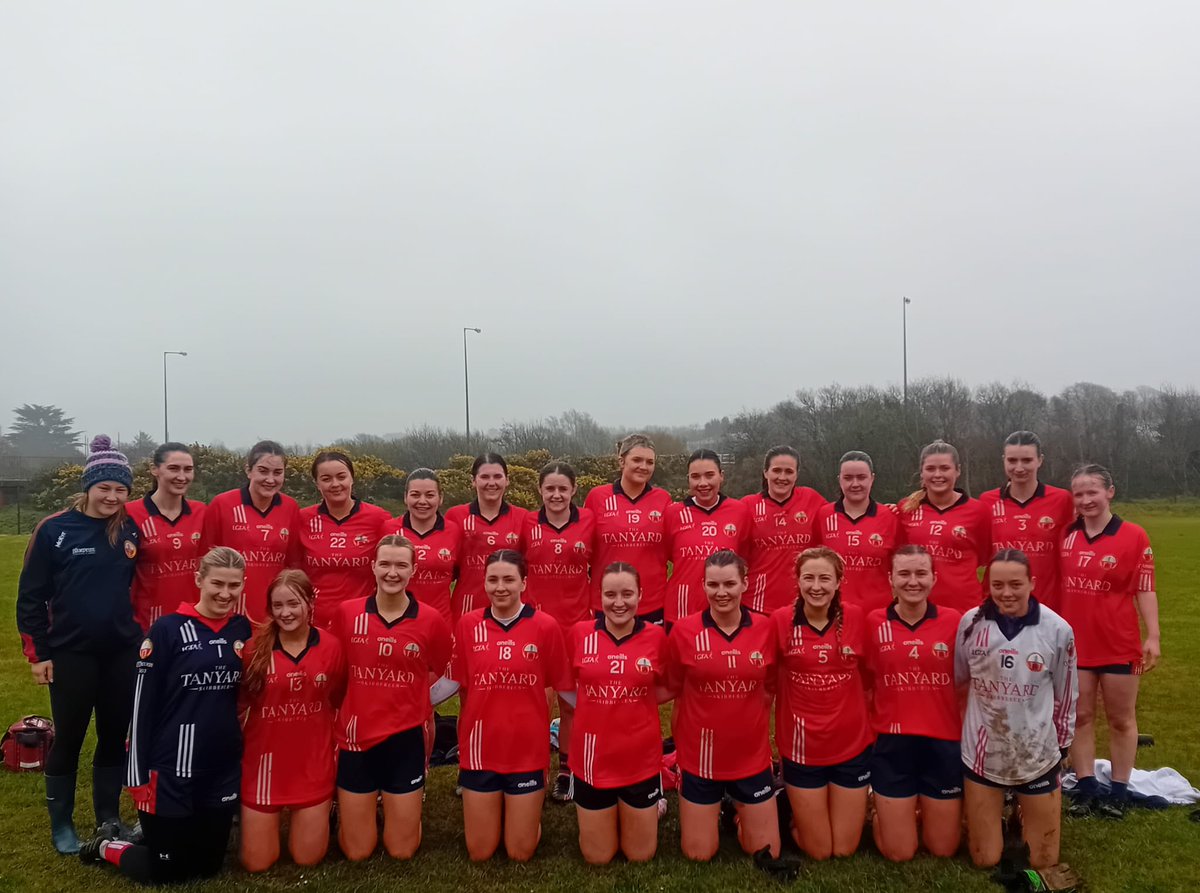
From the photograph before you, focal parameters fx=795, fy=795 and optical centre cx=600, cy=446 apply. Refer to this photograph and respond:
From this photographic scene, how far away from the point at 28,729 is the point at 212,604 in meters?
2.88

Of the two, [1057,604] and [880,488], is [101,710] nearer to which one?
[1057,604]

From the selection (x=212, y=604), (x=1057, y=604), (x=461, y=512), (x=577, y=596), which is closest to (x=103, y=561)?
(x=212, y=604)

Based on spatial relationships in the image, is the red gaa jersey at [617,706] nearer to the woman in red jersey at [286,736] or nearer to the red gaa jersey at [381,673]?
the red gaa jersey at [381,673]

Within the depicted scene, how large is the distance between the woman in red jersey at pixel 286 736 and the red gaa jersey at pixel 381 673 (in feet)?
0.46

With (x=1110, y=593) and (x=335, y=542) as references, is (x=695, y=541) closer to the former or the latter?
(x=335, y=542)

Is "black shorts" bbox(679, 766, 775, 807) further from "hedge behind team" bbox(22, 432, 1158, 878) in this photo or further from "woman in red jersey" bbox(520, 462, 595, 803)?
"woman in red jersey" bbox(520, 462, 595, 803)

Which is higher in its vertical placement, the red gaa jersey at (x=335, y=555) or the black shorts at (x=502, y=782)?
the red gaa jersey at (x=335, y=555)

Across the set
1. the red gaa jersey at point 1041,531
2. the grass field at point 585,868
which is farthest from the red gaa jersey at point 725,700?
the red gaa jersey at point 1041,531

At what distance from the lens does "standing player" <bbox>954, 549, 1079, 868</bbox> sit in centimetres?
405

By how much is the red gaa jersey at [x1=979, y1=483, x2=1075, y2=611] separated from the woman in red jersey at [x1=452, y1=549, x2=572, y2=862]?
3185 mm

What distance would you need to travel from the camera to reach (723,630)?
4.39m

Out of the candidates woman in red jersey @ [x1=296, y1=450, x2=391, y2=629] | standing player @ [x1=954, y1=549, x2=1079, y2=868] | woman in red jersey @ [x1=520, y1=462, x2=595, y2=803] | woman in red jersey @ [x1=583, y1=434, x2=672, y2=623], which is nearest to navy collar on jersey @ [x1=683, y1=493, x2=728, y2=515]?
woman in red jersey @ [x1=583, y1=434, x2=672, y2=623]

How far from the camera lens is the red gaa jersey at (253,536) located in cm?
525

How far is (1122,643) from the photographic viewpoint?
4914mm
